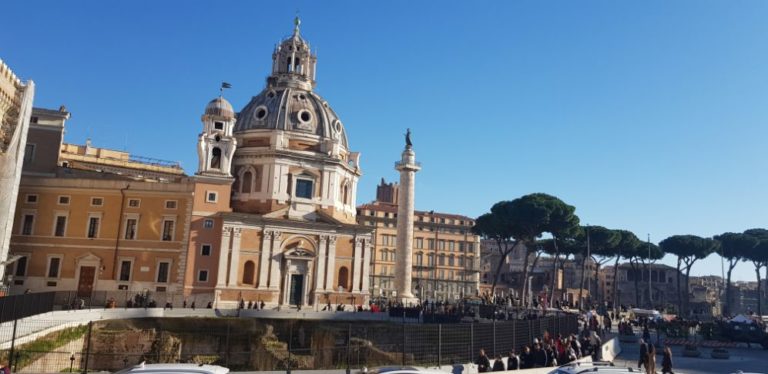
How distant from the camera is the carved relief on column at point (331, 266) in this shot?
41.9m

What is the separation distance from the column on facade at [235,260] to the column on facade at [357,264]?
8411 millimetres

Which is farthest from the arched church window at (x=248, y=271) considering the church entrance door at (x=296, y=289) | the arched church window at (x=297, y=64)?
the arched church window at (x=297, y=64)

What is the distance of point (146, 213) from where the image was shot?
38875mm

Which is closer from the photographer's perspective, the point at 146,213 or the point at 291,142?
the point at 146,213

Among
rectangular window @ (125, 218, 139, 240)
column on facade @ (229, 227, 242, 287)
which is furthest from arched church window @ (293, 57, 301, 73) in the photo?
rectangular window @ (125, 218, 139, 240)

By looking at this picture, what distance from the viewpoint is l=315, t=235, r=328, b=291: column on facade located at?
41469 mm

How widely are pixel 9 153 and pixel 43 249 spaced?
8.94 meters

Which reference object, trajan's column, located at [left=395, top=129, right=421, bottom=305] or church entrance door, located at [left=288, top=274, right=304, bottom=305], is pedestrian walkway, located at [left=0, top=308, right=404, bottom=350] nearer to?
church entrance door, located at [left=288, top=274, right=304, bottom=305]

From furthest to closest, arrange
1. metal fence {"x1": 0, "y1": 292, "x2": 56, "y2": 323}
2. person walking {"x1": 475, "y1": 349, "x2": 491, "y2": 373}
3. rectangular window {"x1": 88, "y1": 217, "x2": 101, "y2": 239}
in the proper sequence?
rectangular window {"x1": 88, "y1": 217, "x2": 101, "y2": 239}, metal fence {"x1": 0, "y1": 292, "x2": 56, "y2": 323}, person walking {"x1": 475, "y1": 349, "x2": 491, "y2": 373}

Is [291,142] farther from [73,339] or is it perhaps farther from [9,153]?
[73,339]

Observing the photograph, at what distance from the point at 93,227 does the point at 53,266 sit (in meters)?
3.36

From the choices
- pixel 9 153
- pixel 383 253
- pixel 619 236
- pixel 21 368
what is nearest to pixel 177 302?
pixel 9 153

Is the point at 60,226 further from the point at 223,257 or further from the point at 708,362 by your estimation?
the point at 708,362

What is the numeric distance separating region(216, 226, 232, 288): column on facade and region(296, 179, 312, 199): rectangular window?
6901 mm
